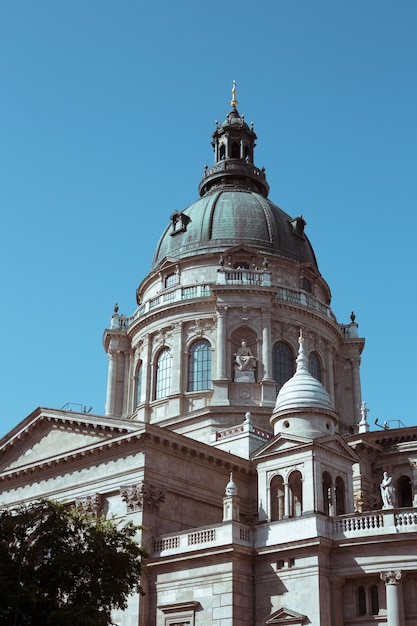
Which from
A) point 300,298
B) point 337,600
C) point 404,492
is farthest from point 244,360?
point 337,600

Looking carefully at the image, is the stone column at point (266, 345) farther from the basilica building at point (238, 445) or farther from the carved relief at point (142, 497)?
the carved relief at point (142, 497)

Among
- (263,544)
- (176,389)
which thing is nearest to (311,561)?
(263,544)

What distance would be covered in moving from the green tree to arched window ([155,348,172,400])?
1064 inches

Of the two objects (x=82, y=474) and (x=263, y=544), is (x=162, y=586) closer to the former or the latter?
(x=263, y=544)

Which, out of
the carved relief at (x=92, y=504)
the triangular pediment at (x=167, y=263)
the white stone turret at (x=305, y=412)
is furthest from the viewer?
the triangular pediment at (x=167, y=263)

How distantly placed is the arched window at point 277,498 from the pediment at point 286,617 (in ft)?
14.9

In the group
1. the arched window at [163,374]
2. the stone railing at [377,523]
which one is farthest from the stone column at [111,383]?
the stone railing at [377,523]

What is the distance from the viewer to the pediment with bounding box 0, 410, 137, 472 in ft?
147

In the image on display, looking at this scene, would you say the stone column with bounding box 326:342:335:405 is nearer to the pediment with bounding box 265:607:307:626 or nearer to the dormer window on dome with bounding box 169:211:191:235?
the dormer window on dome with bounding box 169:211:191:235

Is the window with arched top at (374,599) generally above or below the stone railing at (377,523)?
below

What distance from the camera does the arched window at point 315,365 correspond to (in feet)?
201

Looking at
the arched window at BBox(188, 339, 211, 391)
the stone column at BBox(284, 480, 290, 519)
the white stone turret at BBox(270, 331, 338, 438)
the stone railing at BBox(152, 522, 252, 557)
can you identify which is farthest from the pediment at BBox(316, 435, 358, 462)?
the arched window at BBox(188, 339, 211, 391)

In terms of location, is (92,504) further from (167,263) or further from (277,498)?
(167,263)

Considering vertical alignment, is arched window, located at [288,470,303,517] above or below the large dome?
below
